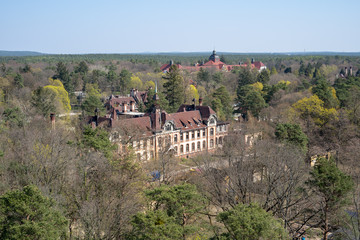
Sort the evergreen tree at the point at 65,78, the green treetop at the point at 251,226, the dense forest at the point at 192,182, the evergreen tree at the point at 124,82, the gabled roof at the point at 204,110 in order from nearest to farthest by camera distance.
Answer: the green treetop at the point at 251,226 → the dense forest at the point at 192,182 → the gabled roof at the point at 204,110 → the evergreen tree at the point at 65,78 → the evergreen tree at the point at 124,82

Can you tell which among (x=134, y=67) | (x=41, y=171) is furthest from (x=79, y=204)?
(x=134, y=67)

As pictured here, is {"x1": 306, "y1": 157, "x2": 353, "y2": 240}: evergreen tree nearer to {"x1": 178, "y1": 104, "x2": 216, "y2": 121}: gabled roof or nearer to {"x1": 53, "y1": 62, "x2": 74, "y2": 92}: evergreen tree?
{"x1": 178, "y1": 104, "x2": 216, "y2": 121}: gabled roof

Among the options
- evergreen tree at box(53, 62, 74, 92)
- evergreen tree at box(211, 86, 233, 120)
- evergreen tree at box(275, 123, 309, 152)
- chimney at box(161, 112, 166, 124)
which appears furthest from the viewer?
evergreen tree at box(53, 62, 74, 92)

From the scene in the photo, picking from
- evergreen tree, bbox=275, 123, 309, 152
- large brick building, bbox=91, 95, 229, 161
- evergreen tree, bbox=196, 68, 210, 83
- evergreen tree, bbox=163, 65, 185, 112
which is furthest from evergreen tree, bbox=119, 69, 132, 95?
evergreen tree, bbox=275, 123, 309, 152

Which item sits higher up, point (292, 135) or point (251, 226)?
point (251, 226)

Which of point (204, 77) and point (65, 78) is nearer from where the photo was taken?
point (65, 78)

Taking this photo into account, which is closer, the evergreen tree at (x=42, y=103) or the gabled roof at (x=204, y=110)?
the gabled roof at (x=204, y=110)

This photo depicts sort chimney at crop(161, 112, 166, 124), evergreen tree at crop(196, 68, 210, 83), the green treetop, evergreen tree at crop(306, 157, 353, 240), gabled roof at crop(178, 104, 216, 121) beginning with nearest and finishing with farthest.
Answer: the green treetop, evergreen tree at crop(306, 157, 353, 240), chimney at crop(161, 112, 166, 124), gabled roof at crop(178, 104, 216, 121), evergreen tree at crop(196, 68, 210, 83)

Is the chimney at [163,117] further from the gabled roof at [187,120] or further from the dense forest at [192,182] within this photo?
the dense forest at [192,182]

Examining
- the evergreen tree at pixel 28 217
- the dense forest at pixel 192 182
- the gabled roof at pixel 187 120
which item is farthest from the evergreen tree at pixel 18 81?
the evergreen tree at pixel 28 217

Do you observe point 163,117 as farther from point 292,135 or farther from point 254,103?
point 254,103

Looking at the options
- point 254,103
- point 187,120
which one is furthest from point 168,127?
point 254,103

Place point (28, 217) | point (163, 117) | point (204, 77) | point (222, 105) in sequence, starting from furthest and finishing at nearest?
point (204, 77) → point (222, 105) → point (163, 117) → point (28, 217)
